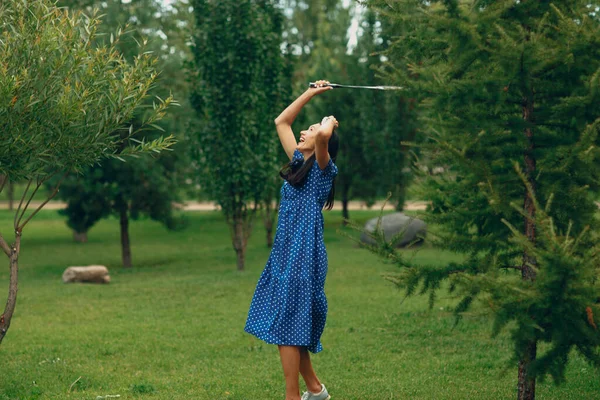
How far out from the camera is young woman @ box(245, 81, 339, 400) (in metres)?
5.60

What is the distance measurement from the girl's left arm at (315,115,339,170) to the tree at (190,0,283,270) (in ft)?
36.0

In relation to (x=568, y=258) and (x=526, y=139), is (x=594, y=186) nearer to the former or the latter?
(x=526, y=139)

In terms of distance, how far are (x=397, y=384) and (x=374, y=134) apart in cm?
1946

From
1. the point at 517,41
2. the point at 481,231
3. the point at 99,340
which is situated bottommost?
the point at 99,340

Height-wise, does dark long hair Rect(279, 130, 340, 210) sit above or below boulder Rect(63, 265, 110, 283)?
above

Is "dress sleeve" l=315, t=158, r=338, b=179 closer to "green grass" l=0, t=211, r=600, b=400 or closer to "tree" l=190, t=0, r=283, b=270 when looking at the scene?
"green grass" l=0, t=211, r=600, b=400

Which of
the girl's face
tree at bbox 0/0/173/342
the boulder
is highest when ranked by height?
tree at bbox 0/0/173/342

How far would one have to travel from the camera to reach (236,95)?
1653cm

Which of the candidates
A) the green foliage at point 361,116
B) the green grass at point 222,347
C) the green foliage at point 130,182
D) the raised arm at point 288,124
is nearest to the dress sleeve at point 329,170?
the raised arm at point 288,124

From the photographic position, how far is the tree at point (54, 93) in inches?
232

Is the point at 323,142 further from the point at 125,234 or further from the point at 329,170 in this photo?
the point at 125,234

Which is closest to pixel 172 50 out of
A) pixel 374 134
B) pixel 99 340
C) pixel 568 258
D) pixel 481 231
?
pixel 374 134

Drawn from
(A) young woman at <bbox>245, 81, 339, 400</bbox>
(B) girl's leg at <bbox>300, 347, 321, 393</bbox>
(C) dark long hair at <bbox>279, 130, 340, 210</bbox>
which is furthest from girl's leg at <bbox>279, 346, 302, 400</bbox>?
(C) dark long hair at <bbox>279, 130, 340, 210</bbox>

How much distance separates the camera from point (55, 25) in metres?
6.43
